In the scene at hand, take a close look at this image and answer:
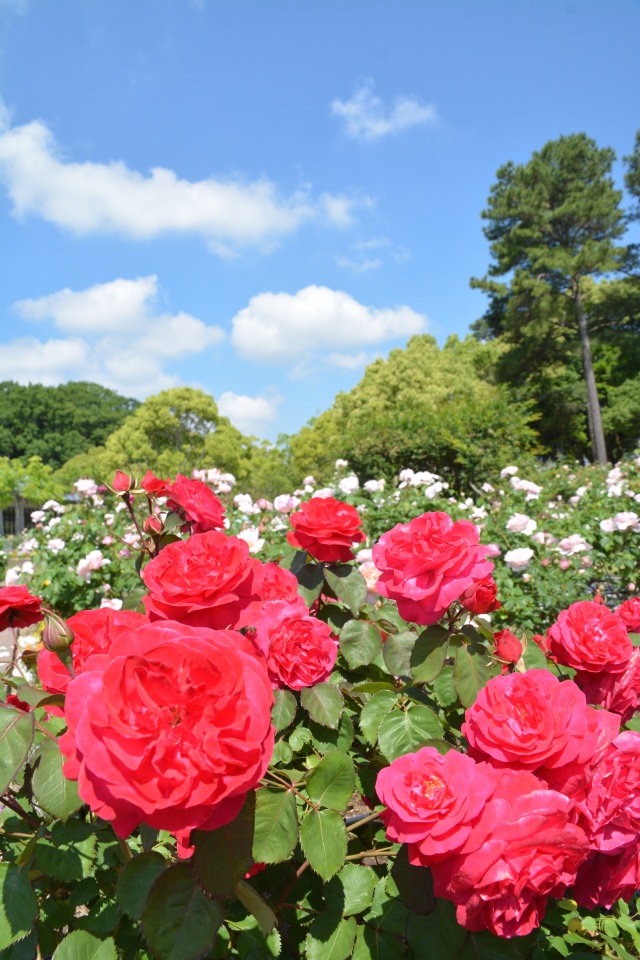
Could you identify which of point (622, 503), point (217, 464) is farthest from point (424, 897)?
point (217, 464)

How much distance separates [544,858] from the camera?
0.71 metres

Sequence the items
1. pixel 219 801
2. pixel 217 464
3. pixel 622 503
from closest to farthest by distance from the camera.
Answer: pixel 219 801 < pixel 622 503 < pixel 217 464

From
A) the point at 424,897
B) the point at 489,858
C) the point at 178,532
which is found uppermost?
the point at 178,532

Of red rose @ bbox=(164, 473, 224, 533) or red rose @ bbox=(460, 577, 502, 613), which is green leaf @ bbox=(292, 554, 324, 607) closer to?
red rose @ bbox=(164, 473, 224, 533)

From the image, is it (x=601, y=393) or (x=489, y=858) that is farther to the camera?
(x=601, y=393)

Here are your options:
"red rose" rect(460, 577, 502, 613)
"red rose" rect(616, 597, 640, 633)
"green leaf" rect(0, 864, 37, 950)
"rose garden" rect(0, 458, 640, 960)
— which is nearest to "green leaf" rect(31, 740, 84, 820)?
"rose garden" rect(0, 458, 640, 960)

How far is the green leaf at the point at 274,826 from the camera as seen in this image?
2.57ft

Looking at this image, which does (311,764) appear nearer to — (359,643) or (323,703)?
(323,703)

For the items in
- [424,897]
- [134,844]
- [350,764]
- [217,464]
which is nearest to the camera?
[424,897]

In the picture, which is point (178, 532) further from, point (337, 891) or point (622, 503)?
point (622, 503)

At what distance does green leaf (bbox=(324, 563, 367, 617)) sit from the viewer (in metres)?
1.27

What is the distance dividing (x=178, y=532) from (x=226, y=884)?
85 centimetres

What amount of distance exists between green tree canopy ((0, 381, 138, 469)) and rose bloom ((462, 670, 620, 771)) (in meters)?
50.9

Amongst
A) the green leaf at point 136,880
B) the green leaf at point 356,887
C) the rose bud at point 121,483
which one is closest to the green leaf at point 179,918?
the green leaf at point 136,880
